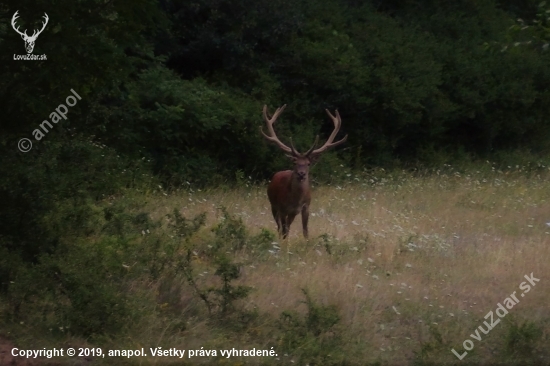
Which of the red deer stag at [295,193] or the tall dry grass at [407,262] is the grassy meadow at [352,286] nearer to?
the tall dry grass at [407,262]

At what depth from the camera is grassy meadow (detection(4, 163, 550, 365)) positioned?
841cm

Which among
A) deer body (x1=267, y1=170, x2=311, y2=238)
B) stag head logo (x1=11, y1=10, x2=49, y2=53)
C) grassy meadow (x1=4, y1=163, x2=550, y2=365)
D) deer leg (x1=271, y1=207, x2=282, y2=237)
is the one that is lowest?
grassy meadow (x1=4, y1=163, x2=550, y2=365)

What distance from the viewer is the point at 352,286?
33.9 ft

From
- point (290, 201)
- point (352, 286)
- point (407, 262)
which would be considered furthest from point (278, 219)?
point (352, 286)

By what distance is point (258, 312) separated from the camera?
9.13 metres

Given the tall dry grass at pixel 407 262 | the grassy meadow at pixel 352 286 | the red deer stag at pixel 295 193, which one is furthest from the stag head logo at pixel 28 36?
the red deer stag at pixel 295 193

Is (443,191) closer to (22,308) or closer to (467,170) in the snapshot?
(467,170)

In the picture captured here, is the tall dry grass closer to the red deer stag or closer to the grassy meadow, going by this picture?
the grassy meadow

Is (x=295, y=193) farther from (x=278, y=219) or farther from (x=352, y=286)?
(x=352, y=286)

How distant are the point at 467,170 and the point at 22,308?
1607 cm

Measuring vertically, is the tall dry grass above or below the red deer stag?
below

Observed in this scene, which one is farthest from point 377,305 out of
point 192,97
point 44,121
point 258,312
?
point 192,97

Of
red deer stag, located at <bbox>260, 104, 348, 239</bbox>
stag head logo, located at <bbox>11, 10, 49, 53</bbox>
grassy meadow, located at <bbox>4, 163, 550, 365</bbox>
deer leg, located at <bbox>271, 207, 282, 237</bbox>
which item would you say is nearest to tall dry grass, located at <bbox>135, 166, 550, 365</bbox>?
grassy meadow, located at <bbox>4, 163, 550, 365</bbox>

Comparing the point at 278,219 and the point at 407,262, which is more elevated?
the point at 278,219
